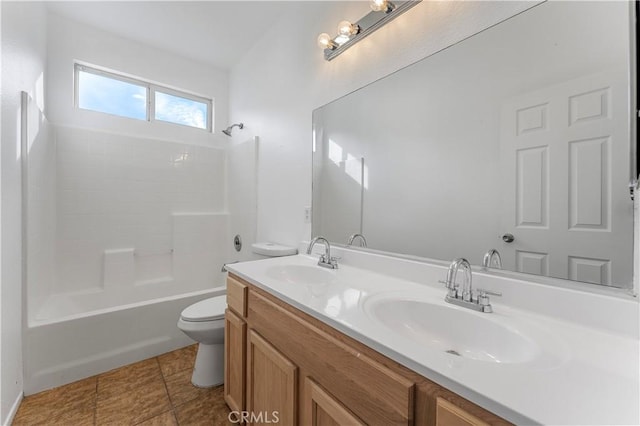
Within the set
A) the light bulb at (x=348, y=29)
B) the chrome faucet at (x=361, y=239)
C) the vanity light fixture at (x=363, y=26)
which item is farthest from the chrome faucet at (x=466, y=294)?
the light bulb at (x=348, y=29)

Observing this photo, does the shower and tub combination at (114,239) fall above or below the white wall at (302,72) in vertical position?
below

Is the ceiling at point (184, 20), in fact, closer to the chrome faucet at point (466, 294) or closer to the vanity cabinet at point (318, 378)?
the vanity cabinet at point (318, 378)

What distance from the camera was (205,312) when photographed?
1.69 meters

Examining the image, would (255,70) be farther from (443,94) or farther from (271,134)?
(443,94)

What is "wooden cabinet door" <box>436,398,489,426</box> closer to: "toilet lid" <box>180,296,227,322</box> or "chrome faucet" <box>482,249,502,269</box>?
"chrome faucet" <box>482,249,502,269</box>

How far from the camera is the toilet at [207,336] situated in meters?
1.60

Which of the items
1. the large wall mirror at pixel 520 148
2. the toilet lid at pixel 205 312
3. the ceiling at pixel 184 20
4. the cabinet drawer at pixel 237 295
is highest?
the ceiling at pixel 184 20

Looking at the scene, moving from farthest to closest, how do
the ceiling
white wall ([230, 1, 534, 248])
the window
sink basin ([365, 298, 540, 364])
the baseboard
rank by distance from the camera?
1. the window
2. the ceiling
3. the baseboard
4. white wall ([230, 1, 534, 248])
5. sink basin ([365, 298, 540, 364])

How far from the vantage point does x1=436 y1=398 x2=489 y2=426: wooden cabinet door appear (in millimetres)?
475

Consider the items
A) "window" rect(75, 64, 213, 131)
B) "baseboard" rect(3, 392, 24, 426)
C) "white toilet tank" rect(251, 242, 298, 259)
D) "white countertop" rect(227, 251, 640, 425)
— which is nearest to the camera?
"white countertop" rect(227, 251, 640, 425)

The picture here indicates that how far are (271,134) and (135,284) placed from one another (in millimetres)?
1903

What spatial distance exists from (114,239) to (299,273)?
78.3 inches

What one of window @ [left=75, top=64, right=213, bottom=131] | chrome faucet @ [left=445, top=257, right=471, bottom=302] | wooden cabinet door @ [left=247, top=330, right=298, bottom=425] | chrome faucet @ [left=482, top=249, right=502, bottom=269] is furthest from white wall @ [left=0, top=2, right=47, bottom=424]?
chrome faucet @ [left=482, top=249, right=502, bottom=269]

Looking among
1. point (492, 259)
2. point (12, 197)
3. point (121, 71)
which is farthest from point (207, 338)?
point (121, 71)
